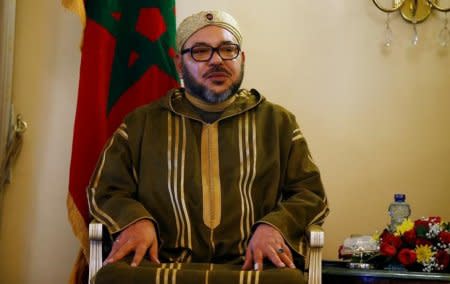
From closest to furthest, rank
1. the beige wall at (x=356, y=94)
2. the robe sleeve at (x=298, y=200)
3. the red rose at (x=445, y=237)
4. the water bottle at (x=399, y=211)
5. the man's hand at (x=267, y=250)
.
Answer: the man's hand at (x=267, y=250) < the robe sleeve at (x=298, y=200) < the red rose at (x=445, y=237) < the water bottle at (x=399, y=211) < the beige wall at (x=356, y=94)

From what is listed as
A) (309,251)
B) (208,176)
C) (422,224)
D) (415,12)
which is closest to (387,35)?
(415,12)

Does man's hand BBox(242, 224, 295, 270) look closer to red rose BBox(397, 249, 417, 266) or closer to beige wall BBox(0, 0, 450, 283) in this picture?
red rose BBox(397, 249, 417, 266)

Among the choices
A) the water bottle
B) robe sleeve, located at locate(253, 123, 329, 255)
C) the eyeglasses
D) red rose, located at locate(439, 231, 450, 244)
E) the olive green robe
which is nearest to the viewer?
robe sleeve, located at locate(253, 123, 329, 255)

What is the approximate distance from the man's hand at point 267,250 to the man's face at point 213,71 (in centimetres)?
59

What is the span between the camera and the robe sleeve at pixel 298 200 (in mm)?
1935

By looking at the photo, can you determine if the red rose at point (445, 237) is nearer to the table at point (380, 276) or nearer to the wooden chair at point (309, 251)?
the table at point (380, 276)

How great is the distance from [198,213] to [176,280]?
0.42 m

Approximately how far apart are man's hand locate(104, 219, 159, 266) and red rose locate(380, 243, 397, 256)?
2.72 feet

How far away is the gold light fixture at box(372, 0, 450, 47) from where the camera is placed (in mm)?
2934

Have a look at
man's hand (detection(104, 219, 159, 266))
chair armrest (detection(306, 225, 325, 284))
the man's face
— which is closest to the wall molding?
the man's face

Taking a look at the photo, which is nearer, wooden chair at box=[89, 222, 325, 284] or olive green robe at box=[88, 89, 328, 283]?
wooden chair at box=[89, 222, 325, 284]

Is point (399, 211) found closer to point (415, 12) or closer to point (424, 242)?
point (424, 242)

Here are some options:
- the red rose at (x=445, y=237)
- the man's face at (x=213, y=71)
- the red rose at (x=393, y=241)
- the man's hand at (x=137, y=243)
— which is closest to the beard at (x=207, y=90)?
the man's face at (x=213, y=71)

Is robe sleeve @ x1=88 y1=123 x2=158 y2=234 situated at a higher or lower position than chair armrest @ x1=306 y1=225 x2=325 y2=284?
higher
